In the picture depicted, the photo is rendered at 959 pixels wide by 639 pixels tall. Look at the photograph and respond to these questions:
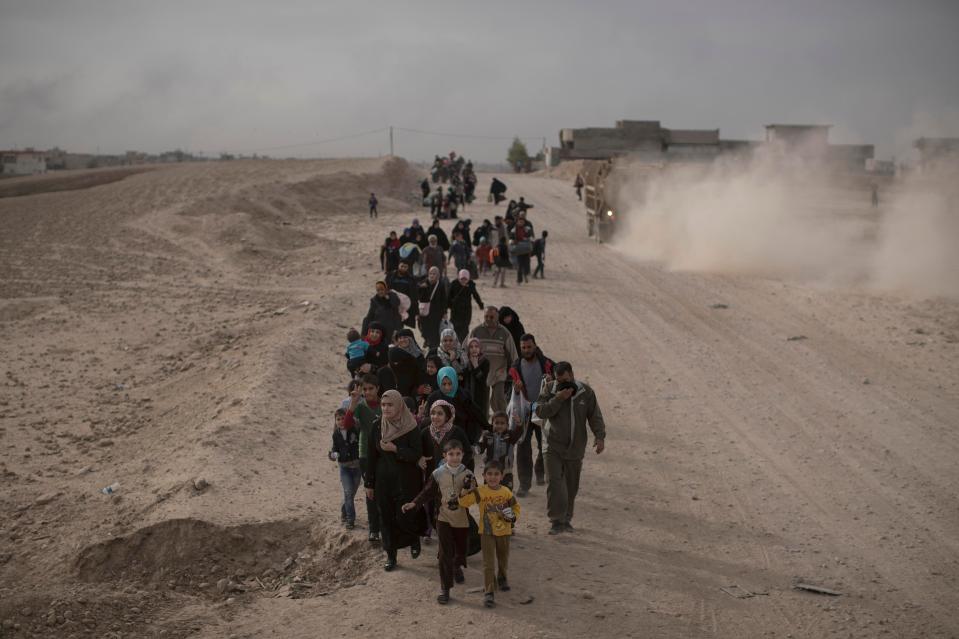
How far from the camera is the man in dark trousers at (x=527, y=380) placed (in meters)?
9.21

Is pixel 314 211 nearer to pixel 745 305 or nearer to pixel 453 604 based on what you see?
pixel 745 305

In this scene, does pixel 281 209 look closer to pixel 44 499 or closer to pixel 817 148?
pixel 817 148

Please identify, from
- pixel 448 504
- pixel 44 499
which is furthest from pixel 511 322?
pixel 44 499

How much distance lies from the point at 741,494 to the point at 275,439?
17.8 feet

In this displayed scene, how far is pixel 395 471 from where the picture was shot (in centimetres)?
757

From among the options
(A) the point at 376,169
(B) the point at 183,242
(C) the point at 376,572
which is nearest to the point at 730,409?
(C) the point at 376,572

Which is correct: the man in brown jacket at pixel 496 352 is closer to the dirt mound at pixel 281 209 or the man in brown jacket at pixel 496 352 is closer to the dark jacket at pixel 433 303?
the dark jacket at pixel 433 303

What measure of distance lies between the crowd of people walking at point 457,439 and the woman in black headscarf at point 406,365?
0.01 m

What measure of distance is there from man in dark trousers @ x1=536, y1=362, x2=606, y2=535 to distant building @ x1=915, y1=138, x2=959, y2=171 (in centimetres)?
2054

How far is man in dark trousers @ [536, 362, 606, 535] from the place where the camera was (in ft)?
27.1

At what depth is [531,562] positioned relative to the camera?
7.99 meters

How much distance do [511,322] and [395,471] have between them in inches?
138

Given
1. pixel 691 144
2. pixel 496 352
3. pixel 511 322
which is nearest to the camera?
pixel 496 352

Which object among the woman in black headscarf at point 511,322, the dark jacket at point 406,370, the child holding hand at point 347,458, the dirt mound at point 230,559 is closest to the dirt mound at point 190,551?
the dirt mound at point 230,559
